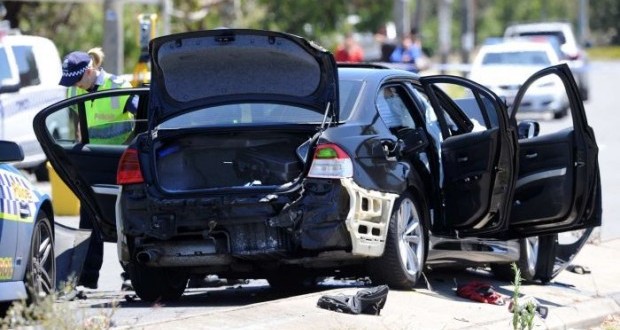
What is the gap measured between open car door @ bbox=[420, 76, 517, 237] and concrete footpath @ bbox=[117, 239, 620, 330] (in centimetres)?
53

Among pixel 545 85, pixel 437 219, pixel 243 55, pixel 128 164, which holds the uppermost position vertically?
pixel 243 55

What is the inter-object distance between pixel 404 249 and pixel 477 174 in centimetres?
84

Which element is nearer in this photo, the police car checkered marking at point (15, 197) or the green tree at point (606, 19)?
the police car checkered marking at point (15, 197)

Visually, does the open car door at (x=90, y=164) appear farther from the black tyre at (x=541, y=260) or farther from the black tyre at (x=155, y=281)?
the black tyre at (x=541, y=260)

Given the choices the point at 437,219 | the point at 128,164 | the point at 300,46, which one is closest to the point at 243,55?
the point at 300,46

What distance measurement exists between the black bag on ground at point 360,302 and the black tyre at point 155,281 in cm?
143

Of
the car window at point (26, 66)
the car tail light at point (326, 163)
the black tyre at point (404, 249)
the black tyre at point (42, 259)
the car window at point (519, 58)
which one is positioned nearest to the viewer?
the black tyre at point (42, 259)

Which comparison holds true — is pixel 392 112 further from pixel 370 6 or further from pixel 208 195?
pixel 370 6

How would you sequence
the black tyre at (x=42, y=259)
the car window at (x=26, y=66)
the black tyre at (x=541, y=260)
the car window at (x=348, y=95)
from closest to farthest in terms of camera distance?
the black tyre at (x=42, y=259) → the car window at (x=348, y=95) → the black tyre at (x=541, y=260) → the car window at (x=26, y=66)

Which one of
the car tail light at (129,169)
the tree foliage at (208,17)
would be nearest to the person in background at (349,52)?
the tree foliage at (208,17)

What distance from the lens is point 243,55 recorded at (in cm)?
925

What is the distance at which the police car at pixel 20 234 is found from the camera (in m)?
7.93

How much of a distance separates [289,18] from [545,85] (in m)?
10.2

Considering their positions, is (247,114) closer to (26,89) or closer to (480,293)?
(480,293)
